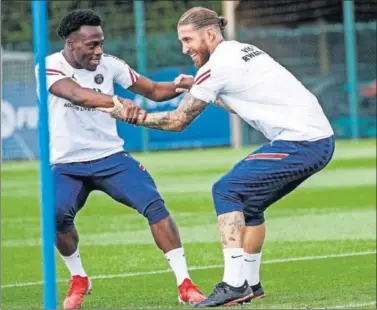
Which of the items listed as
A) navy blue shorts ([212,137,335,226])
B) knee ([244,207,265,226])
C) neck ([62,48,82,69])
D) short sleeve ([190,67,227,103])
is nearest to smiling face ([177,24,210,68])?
short sleeve ([190,67,227,103])

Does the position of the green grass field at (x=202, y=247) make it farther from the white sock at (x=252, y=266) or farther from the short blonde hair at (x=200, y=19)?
the short blonde hair at (x=200, y=19)

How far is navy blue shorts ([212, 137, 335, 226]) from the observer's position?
8375mm

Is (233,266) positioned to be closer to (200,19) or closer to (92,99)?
(92,99)

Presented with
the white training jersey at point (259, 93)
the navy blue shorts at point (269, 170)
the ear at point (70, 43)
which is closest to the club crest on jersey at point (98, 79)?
the ear at point (70, 43)

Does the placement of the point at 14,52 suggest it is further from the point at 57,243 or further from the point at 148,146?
the point at 57,243

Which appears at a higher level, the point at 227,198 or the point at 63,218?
the point at 227,198

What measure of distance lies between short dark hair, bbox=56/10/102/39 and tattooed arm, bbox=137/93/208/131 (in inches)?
36.0

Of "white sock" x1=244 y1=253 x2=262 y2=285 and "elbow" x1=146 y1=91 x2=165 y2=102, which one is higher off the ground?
"elbow" x1=146 y1=91 x2=165 y2=102

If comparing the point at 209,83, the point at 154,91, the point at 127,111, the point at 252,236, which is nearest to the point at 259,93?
the point at 209,83

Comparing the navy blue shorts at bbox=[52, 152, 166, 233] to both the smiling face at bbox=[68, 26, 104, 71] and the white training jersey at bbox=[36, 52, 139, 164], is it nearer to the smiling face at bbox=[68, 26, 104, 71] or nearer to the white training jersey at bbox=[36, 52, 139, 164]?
the white training jersey at bbox=[36, 52, 139, 164]

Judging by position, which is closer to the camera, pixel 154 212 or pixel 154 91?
pixel 154 212

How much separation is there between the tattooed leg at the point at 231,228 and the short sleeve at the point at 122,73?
1529 mm

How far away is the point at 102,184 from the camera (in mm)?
9086

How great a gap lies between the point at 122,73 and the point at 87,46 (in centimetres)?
47
